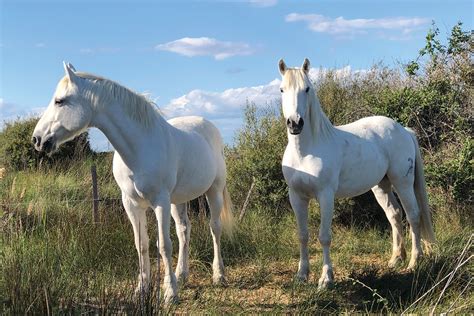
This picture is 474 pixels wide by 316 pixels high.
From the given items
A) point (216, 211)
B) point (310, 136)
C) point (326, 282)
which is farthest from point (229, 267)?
point (310, 136)

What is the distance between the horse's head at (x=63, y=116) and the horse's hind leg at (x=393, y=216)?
376cm

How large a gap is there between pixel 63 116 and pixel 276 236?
381cm

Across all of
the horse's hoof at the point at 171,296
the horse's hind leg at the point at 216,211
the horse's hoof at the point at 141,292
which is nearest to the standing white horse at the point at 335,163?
the horse's hind leg at the point at 216,211

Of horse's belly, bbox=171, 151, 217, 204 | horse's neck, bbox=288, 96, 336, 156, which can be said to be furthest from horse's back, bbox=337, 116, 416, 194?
horse's belly, bbox=171, 151, 217, 204

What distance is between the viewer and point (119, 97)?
400 centimetres

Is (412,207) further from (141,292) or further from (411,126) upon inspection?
(141,292)

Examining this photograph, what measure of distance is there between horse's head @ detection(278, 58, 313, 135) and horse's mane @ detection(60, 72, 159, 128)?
49.0 inches

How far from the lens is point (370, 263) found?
18.2 feet

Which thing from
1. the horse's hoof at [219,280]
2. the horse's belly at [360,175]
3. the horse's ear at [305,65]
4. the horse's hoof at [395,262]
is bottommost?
the horse's hoof at [395,262]

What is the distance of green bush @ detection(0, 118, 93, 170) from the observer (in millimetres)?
11281

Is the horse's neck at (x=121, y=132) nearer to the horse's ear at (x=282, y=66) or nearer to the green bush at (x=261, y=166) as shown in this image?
the horse's ear at (x=282, y=66)

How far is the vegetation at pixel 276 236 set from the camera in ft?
10.7

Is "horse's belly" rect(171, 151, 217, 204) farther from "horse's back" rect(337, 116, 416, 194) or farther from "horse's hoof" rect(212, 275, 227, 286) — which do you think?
"horse's back" rect(337, 116, 416, 194)

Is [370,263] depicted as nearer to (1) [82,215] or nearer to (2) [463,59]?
(1) [82,215]
